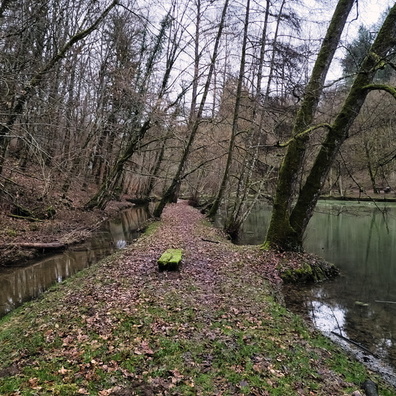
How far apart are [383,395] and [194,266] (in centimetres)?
557

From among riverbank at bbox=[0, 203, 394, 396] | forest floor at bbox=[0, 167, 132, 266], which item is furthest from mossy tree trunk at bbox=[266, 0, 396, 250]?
forest floor at bbox=[0, 167, 132, 266]

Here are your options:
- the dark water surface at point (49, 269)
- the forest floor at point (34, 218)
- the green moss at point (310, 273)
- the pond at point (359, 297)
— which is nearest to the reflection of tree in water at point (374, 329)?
the pond at point (359, 297)

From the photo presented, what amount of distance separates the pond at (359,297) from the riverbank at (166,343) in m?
0.78

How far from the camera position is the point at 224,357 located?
15.3 ft

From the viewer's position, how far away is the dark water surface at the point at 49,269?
8.40 meters

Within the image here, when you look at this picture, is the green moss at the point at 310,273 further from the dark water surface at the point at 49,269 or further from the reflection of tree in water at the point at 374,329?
the dark water surface at the point at 49,269

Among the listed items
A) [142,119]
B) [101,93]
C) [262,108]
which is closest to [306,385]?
[262,108]

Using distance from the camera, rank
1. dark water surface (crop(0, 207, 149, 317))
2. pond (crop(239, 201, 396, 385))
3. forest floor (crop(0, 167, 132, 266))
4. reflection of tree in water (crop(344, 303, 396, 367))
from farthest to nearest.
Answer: forest floor (crop(0, 167, 132, 266)) → dark water surface (crop(0, 207, 149, 317)) → pond (crop(239, 201, 396, 385)) → reflection of tree in water (crop(344, 303, 396, 367))

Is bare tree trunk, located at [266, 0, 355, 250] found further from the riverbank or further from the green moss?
the riverbank

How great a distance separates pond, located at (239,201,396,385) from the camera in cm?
628

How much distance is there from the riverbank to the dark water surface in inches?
37.8

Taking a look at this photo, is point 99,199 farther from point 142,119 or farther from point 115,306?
point 115,306

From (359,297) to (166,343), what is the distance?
6.04m

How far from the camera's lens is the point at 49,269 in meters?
10.7
